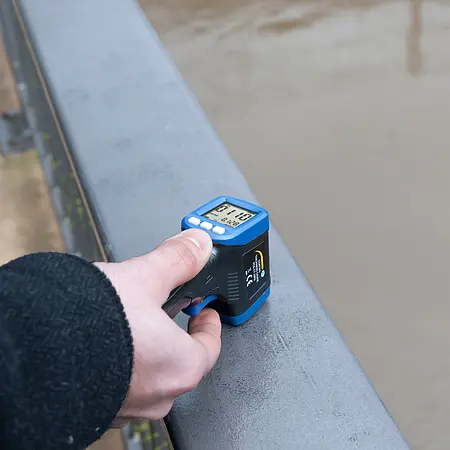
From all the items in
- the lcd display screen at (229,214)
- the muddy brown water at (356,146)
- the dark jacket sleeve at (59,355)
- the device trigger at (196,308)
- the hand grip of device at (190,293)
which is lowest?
the muddy brown water at (356,146)

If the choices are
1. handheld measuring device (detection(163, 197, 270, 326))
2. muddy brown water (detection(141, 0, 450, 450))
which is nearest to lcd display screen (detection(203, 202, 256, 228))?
handheld measuring device (detection(163, 197, 270, 326))

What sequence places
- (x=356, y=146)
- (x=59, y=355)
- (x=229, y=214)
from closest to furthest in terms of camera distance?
(x=59, y=355) < (x=229, y=214) < (x=356, y=146)

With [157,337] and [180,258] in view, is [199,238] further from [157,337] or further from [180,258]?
[157,337]

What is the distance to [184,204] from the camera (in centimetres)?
113

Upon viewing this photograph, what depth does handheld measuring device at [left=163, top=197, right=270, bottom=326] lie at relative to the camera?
2.98 feet

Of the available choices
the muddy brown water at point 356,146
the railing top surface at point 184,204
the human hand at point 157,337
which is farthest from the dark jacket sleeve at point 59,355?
the muddy brown water at point 356,146

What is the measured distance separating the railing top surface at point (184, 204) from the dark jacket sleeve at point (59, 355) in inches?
6.5

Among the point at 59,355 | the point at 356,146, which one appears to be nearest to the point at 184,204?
the point at 59,355

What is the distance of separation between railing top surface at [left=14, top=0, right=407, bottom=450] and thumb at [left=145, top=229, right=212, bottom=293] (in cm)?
13

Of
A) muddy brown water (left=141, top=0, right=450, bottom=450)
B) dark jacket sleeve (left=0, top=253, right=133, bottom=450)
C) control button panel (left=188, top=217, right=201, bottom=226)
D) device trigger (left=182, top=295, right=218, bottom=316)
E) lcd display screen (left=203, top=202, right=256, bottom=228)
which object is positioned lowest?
muddy brown water (left=141, top=0, right=450, bottom=450)

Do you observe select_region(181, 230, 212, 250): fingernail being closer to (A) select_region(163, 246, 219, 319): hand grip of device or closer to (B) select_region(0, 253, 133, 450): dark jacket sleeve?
(A) select_region(163, 246, 219, 319): hand grip of device

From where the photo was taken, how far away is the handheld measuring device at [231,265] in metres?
0.91

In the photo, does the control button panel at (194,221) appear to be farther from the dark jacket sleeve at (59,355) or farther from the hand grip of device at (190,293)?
the dark jacket sleeve at (59,355)

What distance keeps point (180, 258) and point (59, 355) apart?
0.21 metres
